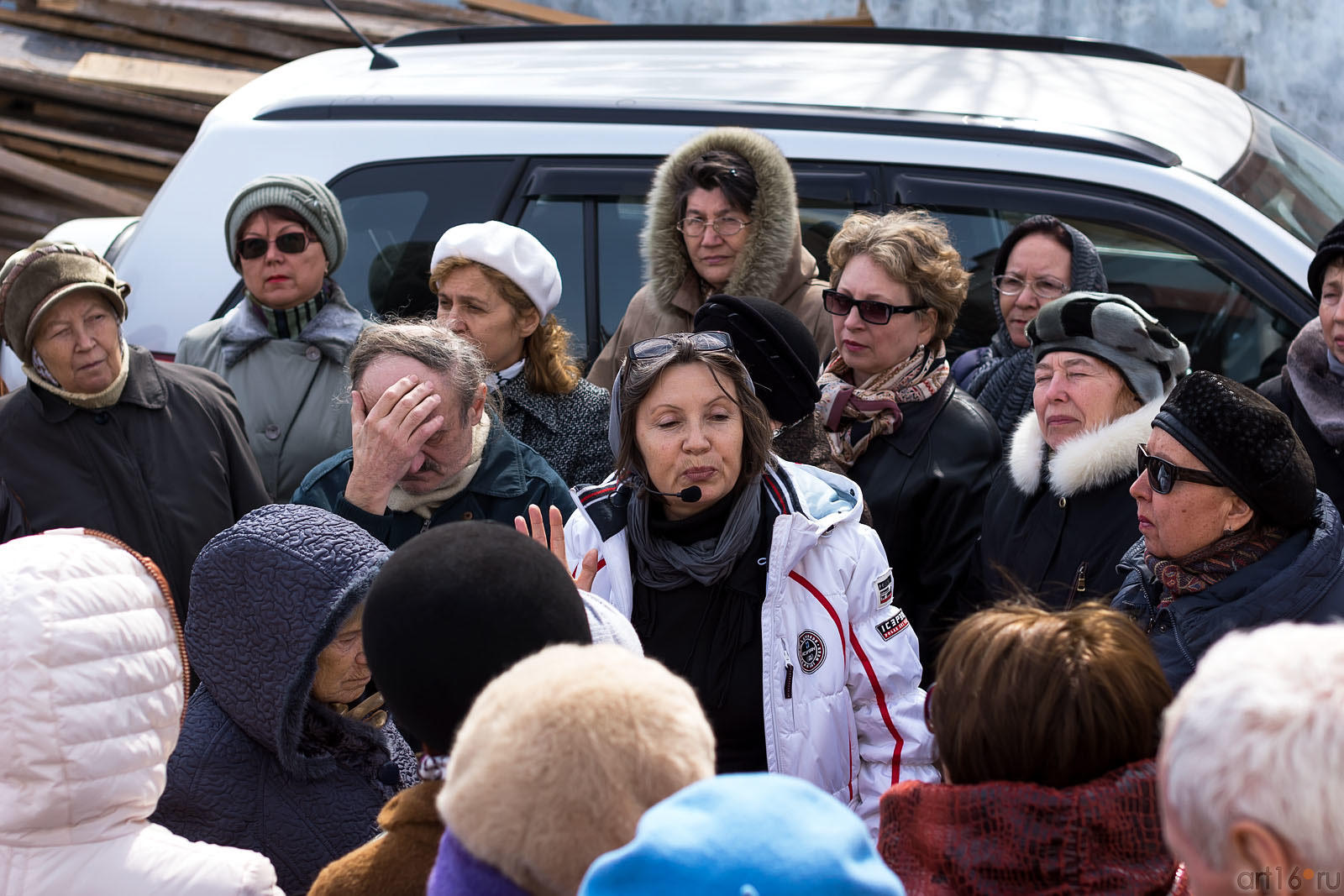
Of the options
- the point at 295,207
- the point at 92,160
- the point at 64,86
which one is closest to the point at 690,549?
the point at 295,207

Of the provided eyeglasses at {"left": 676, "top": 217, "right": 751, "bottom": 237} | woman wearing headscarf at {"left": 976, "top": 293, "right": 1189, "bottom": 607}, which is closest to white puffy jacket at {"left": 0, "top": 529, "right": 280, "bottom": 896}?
woman wearing headscarf at {"left": 976, "top": 293, "right": 1189, "bottom": 607}

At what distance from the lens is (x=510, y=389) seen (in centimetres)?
385

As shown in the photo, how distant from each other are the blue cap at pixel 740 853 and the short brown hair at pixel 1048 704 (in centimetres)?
51

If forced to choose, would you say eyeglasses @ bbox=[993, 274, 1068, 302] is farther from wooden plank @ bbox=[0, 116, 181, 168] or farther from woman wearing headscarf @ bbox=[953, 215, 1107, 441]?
wooden plank @ bbox=[0, 116, 181, 168]

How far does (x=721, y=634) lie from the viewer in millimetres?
2799

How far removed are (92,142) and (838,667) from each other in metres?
6.88

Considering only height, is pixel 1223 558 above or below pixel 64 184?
below

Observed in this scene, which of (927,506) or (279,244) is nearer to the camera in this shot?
(927,506)

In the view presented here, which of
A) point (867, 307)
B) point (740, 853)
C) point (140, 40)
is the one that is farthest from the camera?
point (140, 40)

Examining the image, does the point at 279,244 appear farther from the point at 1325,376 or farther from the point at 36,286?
the point at 1325,376

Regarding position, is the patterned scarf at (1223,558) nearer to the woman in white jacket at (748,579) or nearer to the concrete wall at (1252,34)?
the woman in white jacket at (748,579)

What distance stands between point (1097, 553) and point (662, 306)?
1.69 metres

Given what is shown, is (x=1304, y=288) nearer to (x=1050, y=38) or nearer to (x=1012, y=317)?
(x=1012, y=317)

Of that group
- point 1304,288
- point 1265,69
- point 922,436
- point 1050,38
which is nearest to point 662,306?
point 922,436
